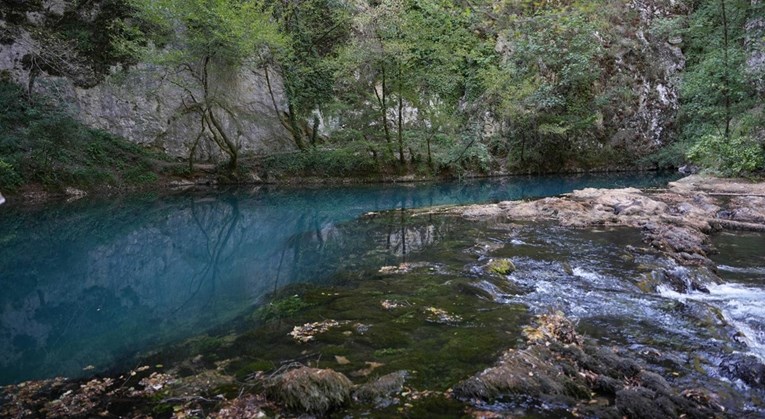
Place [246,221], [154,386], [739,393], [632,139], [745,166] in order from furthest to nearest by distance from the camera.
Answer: [632,139], [745,166], [246,221], [154,386], [739,393]

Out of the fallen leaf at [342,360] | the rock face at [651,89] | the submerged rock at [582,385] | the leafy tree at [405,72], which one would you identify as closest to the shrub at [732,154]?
the rock face at [651,89]

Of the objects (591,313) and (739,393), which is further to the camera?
(591,313)

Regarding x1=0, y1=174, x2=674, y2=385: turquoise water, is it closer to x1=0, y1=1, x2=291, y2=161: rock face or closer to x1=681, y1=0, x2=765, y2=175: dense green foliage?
x1=0, y1=1, x2=291, y2=161: rock face

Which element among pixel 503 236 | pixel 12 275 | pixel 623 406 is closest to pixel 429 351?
pixel 623 406

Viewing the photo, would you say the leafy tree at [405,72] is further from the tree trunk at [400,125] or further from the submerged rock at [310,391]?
the submerged rock at [310,391]

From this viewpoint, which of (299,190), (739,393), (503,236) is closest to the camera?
A: (739,393)

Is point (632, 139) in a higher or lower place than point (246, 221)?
higher

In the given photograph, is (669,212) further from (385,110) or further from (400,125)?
(385,110)

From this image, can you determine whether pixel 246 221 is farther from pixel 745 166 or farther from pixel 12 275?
pixel 745 166

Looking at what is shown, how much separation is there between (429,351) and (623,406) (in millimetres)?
2038

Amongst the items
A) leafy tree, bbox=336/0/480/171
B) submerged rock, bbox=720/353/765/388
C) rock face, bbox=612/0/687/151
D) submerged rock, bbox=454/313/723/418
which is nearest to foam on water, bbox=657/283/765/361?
submerged rock, bbox=720/353/765/388

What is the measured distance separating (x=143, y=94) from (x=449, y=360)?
24.9 metres

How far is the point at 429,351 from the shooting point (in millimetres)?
5297

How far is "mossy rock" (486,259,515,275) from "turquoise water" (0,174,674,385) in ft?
7.01
